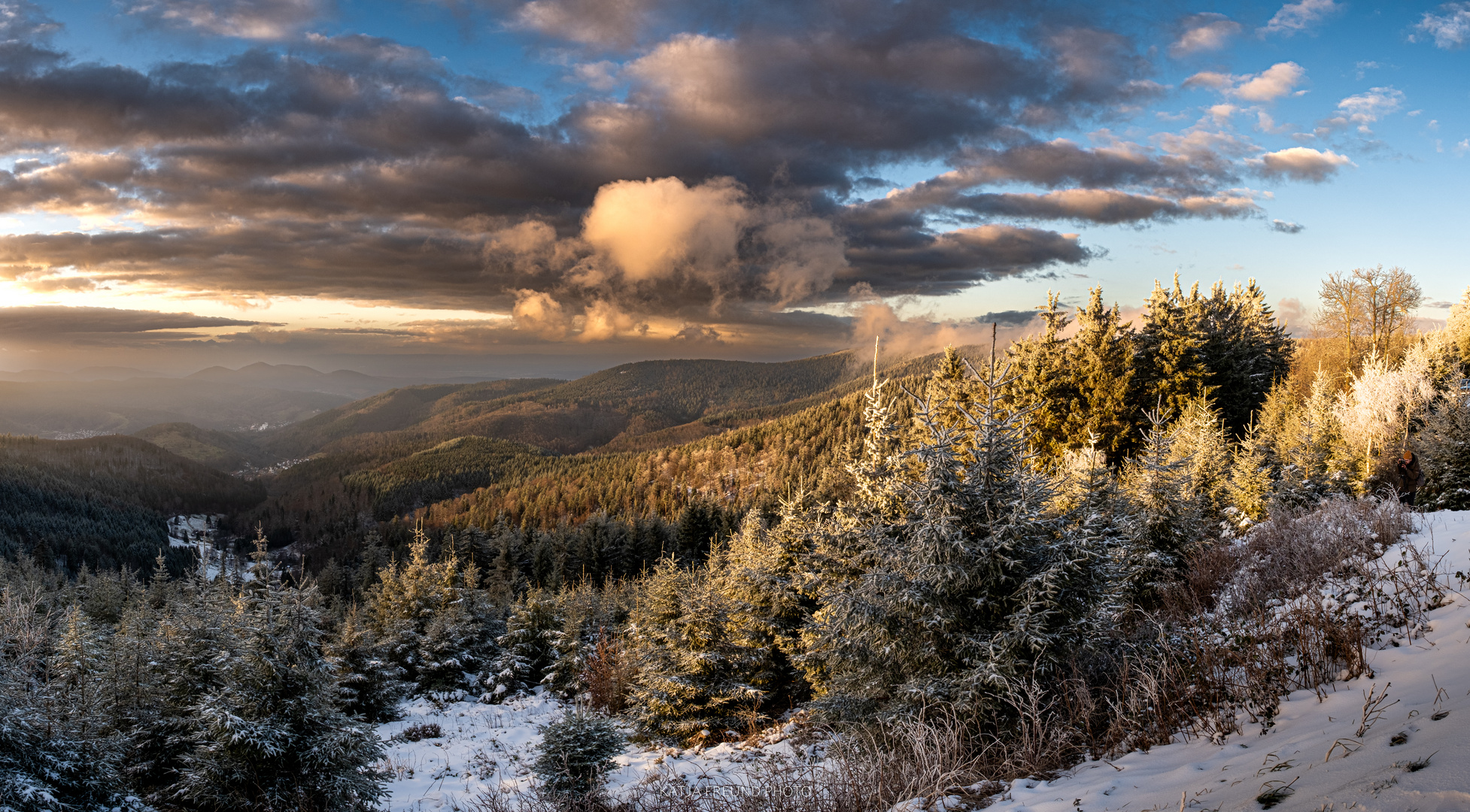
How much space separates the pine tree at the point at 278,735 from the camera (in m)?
10.7

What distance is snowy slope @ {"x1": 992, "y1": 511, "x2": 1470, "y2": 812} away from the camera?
10.0 ft

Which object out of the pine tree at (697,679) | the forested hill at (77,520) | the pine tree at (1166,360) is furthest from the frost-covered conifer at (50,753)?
the forested hill at (77,520)

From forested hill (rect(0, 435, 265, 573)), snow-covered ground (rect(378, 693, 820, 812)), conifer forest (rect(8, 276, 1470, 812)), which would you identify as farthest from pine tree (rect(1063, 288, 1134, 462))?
forested hill (rect(0, 435, 265, 573))

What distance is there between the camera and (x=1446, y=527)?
9680 millimetres

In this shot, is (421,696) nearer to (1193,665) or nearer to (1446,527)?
(1193,665)

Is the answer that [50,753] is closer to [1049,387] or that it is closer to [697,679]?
[697,679]

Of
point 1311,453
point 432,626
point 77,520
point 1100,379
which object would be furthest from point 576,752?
point 77,520

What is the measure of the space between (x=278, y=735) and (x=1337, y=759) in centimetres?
1422

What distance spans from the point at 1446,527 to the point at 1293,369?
57.0m

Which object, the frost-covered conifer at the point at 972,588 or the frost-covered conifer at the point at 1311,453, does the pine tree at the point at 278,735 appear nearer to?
the frost-covered conifer at the point at 972,588

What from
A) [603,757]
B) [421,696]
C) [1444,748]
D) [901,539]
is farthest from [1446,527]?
[421,696]

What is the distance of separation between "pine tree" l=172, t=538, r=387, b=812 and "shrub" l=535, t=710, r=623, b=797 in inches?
120

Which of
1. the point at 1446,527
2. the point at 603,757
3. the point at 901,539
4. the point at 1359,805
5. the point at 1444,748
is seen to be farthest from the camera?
the point at 603,757

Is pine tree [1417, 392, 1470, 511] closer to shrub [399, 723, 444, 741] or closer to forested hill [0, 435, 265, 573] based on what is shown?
shrub [399, 723, 444, 741]
